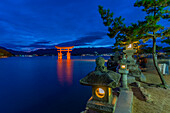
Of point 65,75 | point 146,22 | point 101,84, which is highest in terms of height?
point 146,22

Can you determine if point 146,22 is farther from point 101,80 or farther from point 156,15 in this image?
point 101,80

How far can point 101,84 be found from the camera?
2395mm

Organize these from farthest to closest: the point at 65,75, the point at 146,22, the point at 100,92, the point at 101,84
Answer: the point at 65,75
the point at 146,22
the point at 100,92
the point at 101,84

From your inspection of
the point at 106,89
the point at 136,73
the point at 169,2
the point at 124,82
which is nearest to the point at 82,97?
the point at 124,82

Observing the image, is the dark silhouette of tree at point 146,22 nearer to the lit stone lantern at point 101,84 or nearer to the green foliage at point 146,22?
the green foliage at point 146,22

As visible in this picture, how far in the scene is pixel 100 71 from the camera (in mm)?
2588

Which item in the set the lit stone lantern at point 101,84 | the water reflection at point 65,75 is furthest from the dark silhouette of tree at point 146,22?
the water reflection at point 65,75

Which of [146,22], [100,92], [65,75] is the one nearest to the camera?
[100,92]

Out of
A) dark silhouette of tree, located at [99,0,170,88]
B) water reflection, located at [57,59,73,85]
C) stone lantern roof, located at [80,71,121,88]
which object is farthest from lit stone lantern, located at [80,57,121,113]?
water reflection, located at [57,59,73,85]

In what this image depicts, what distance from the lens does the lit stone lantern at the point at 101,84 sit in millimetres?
2404

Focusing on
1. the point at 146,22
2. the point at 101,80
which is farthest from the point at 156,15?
the point at 101,80

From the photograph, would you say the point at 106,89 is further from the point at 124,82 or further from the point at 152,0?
the point at 152,0

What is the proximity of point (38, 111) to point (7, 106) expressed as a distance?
321 cm

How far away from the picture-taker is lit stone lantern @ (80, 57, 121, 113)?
2.40 m
